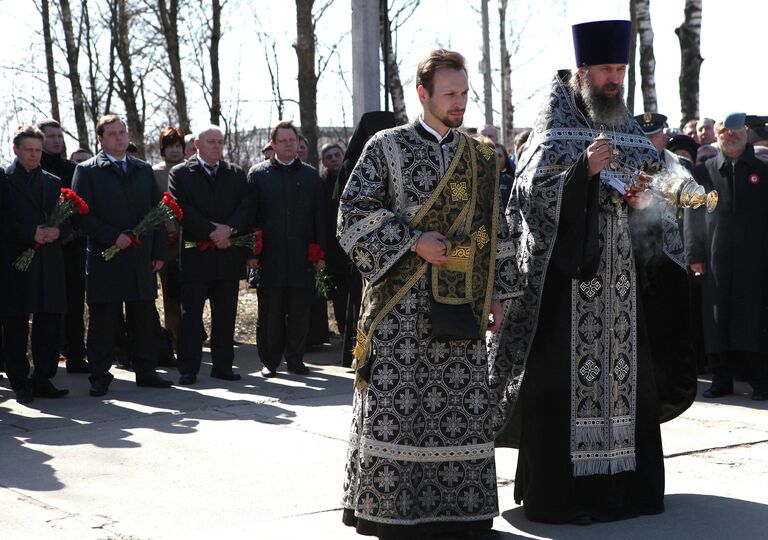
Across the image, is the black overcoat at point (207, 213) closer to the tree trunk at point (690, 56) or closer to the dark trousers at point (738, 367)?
the dark trousers at point (738, 367)

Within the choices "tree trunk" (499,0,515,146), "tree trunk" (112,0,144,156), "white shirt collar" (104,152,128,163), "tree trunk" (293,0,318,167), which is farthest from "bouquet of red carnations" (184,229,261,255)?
"tree trunk" (499,0,515,146)

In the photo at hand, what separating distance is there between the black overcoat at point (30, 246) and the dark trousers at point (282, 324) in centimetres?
193

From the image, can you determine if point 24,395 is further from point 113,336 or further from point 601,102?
point 601,102

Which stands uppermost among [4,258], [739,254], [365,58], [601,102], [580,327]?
[365,58]

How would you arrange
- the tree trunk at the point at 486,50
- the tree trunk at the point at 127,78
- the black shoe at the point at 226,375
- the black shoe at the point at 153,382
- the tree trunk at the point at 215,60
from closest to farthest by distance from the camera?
the black shoe at the point at 153,382, the black shoe at the point at 226,375, the tree trunk at the point at 215,60, the tree trunk at the point at 127,78, the tree trunk at the point at 486,50

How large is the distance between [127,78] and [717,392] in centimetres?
1819

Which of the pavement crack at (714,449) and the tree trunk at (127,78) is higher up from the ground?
the tree trunk at (127,78)

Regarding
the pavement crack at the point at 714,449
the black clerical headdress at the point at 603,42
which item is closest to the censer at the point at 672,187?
the black clerical headdress at the point at 603,42

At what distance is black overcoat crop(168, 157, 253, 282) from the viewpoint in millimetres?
9758

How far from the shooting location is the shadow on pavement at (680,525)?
5.34 metres

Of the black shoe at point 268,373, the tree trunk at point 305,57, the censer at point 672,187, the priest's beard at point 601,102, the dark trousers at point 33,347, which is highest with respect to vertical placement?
the tree trunk at point 305,57

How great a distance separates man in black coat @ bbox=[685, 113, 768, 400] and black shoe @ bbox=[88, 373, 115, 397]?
4698 millimetres

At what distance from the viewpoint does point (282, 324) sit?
1039cm

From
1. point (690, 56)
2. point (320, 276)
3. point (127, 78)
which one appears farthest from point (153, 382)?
point (127, 78)
